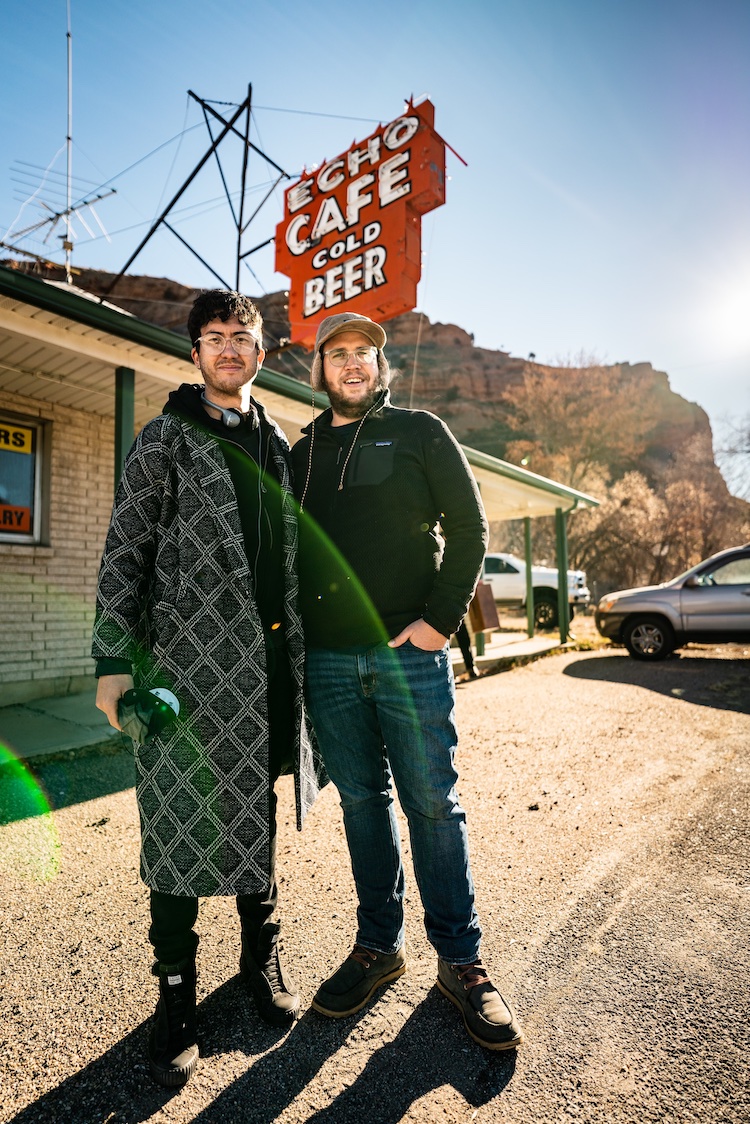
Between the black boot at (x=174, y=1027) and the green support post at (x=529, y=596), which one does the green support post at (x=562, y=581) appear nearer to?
the green support post at (x=529, y=596)

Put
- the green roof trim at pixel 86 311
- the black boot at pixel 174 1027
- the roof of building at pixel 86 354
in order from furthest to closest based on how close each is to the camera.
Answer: the roof of building at pixel 86 354, the green roof trim at pixel 86 311, the black boot at pixel 174 1027

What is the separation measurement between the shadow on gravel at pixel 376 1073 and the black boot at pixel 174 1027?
0.52 feet

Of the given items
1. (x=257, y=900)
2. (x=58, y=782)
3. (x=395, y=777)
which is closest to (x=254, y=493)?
(x=395, y=777)

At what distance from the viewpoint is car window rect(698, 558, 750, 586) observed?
896 cm

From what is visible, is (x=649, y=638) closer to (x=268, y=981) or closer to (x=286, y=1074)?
(x=268, y=981)

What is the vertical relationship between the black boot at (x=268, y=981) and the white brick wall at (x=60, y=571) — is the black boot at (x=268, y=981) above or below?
below

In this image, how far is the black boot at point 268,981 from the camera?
6.24 feet

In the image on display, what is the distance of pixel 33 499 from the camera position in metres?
6.72

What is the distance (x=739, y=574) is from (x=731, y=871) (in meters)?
7.24

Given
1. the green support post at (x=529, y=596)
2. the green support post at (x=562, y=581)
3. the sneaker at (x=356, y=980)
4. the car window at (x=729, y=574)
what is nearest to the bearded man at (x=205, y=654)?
the sneaker at (x=356, y=980)

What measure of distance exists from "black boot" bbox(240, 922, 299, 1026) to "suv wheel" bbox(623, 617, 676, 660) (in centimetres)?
853

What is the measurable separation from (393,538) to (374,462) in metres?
0.26

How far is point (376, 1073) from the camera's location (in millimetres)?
1698

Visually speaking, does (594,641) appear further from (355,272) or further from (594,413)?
(594,413)
